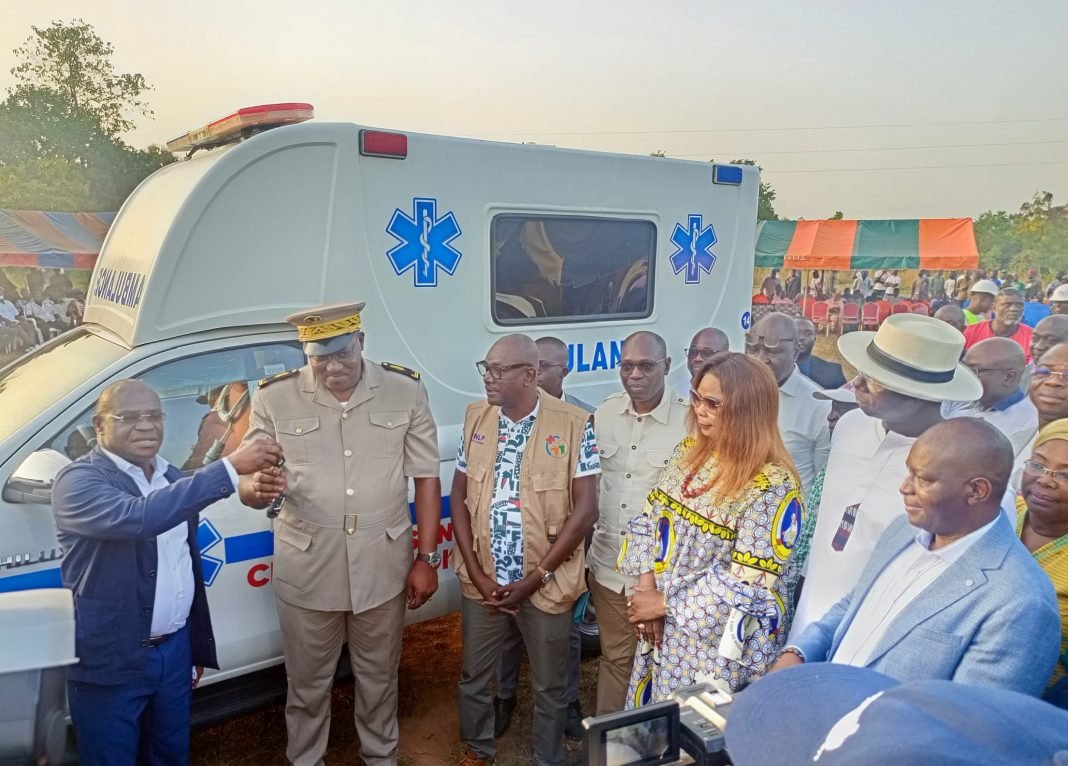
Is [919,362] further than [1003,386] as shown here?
No

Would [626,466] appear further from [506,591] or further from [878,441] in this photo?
[878,441]

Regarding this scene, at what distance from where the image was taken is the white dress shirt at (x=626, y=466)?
286 centimetres

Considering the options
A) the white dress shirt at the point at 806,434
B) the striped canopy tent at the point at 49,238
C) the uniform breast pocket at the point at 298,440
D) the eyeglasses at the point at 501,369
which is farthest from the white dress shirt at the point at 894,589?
the striped canopy tent at the point at 49,238

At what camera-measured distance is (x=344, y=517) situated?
2598 millimetres

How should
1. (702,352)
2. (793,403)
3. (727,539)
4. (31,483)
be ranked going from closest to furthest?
(727,539) < (31,483) < (793,403) < (702,352)

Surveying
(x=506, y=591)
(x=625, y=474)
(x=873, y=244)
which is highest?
(x=873, y=244)

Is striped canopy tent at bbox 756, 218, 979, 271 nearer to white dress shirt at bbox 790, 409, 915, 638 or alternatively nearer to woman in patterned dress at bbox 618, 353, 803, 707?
white dress shirt at bbox 790, 409, 915, 638

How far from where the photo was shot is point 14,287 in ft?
35.5

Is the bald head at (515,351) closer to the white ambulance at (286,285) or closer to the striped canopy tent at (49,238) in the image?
the white ambulance at (286,285)

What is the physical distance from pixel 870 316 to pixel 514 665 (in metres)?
16.7

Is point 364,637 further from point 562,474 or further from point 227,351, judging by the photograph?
point 227,351

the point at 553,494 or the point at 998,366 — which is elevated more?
the point at 998,366

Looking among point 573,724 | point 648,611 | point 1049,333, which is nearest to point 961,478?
point 648,611

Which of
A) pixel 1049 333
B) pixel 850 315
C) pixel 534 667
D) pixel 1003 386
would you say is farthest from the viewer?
Result: pixel 850 315
